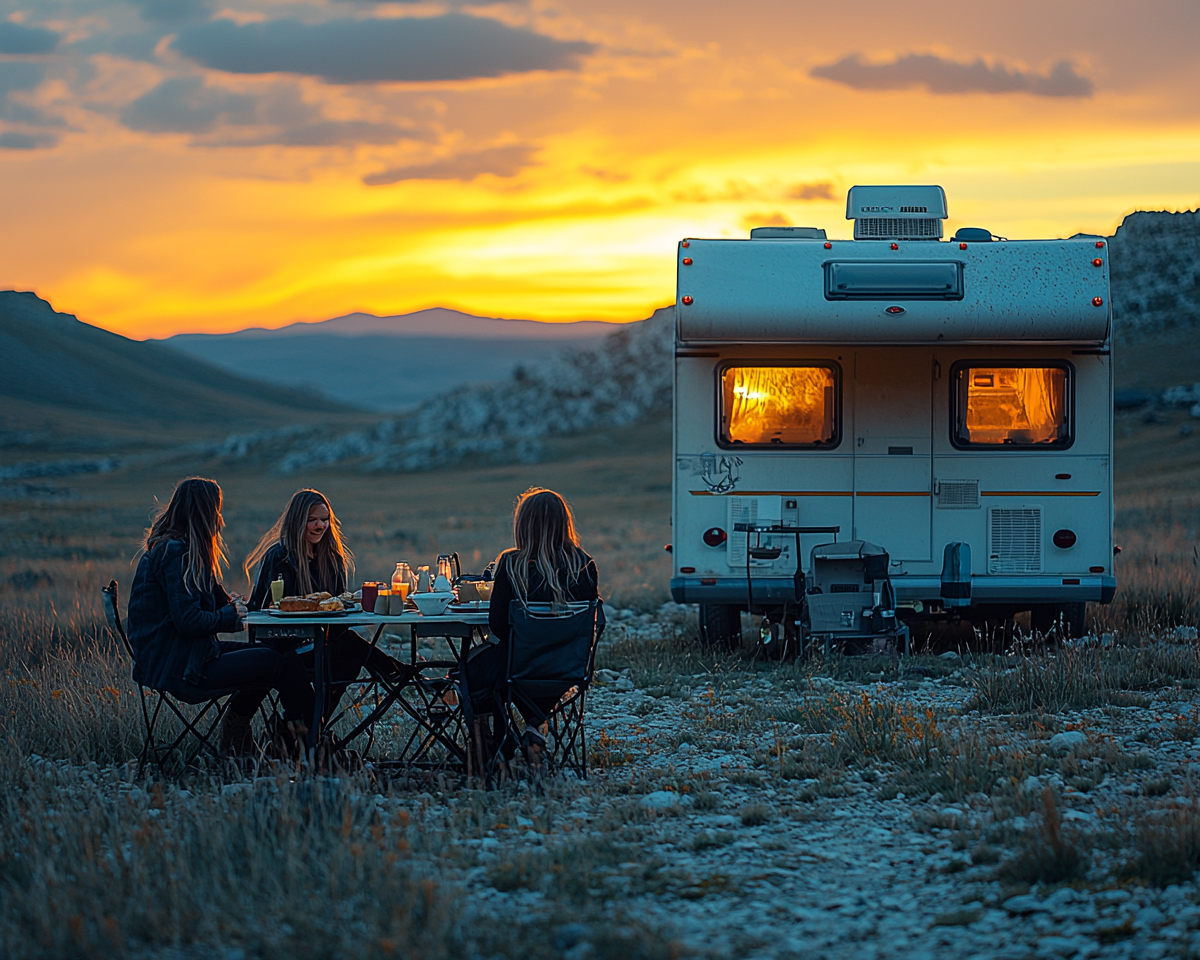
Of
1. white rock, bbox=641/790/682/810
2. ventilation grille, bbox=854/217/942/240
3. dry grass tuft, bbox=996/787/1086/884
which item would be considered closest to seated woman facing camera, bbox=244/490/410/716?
white rock, bbox=641/790/682/810

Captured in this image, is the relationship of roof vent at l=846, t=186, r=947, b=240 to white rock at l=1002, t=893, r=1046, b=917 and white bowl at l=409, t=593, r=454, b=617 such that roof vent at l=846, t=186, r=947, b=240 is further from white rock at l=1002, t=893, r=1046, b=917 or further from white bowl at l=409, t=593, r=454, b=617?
white rock at l=1002, t=893, r=1046, b=917

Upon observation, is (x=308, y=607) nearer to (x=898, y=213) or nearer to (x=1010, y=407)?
(x=1010, y=407)

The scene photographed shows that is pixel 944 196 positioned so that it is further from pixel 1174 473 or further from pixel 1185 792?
pixel 1174 473

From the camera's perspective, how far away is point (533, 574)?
5750 mm

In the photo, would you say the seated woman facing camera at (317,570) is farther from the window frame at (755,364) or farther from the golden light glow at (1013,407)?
the golden light glow at (1013,407)

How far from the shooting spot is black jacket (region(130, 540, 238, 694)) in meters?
5.50

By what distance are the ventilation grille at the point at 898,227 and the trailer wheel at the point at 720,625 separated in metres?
3.16

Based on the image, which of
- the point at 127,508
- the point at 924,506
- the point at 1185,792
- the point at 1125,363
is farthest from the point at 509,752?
the point at 1125,363

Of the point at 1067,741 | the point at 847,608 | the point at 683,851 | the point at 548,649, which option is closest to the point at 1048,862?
the point at 683,851

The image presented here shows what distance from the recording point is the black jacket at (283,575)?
6191mm

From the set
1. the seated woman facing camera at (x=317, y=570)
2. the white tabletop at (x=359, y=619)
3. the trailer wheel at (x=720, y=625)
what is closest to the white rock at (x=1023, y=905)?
the white tabletop at (x=359, y=619)

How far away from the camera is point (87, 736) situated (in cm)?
656

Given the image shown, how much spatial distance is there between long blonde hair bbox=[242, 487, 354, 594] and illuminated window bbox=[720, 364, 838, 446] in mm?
3774

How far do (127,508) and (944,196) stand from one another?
3501cm
